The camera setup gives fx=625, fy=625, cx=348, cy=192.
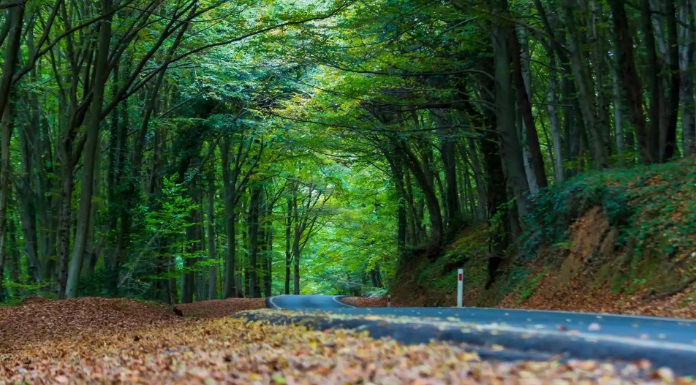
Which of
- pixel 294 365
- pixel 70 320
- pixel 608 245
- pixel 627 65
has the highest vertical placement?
pixel 627 65

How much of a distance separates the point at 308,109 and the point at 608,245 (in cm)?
1440

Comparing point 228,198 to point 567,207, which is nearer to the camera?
point 567,207

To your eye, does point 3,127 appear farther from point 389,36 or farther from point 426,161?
point 426,161

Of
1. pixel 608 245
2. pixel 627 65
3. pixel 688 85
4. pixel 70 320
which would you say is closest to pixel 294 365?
pixel 608 245

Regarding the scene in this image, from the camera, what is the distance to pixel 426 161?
27188 millimetres

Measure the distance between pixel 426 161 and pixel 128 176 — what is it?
12303 millimetres

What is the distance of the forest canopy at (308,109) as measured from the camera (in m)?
14.9

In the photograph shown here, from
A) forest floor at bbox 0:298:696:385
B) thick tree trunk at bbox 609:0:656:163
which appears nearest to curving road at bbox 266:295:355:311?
thick tree trunk at bbox 609:0:656:163

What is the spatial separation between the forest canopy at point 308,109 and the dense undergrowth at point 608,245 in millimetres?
942

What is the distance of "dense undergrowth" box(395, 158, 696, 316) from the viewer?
34.7 feet

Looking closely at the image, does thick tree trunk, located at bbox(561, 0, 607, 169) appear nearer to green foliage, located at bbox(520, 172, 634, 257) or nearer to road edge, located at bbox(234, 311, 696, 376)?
green foliage, located at bbox(520, 172, 634, 257)

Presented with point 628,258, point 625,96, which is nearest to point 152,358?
point 628,258

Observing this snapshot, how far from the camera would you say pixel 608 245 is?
12.5 metres

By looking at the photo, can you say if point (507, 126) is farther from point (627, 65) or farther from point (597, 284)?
point (597, 284)
